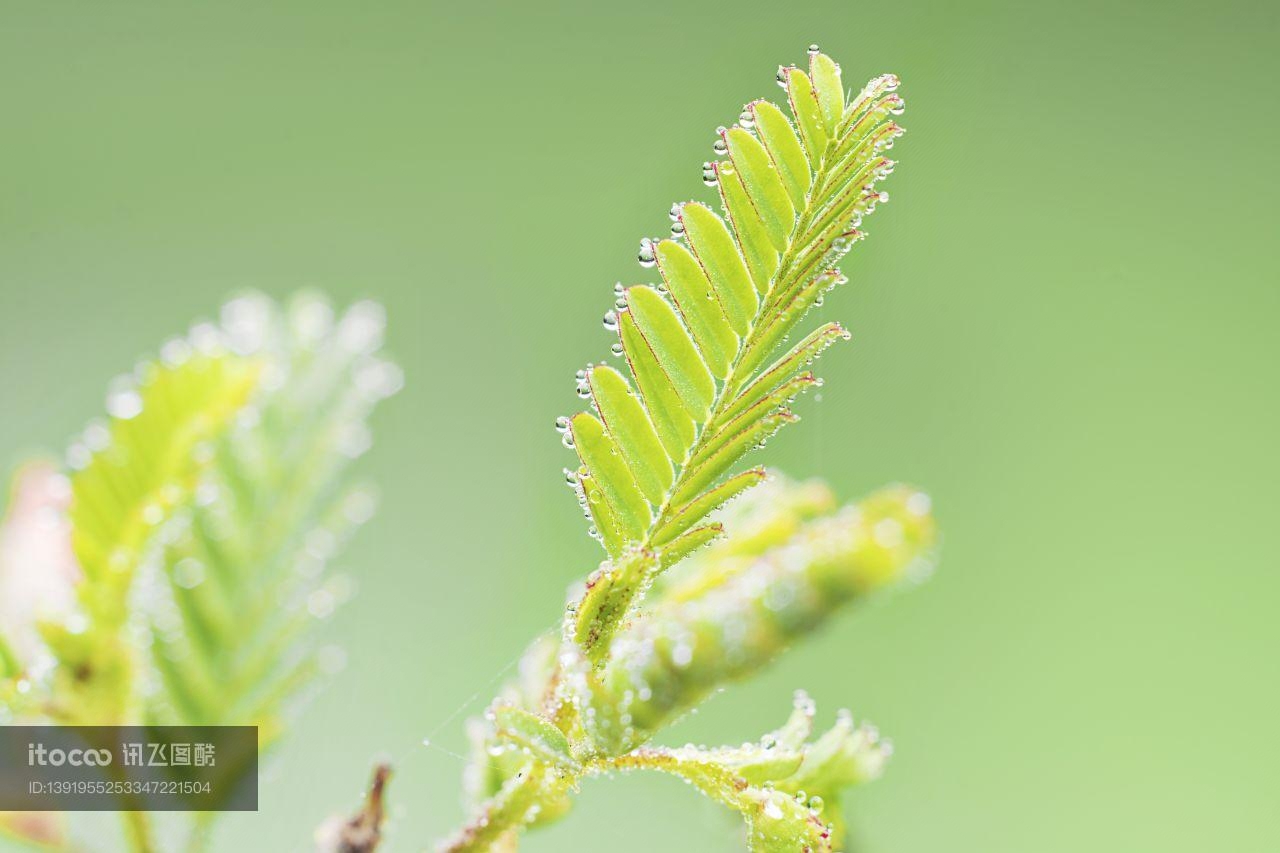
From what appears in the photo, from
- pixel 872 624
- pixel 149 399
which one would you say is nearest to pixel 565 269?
pixel 872 624

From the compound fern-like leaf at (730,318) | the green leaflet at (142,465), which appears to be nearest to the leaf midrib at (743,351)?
the compound fern-like leaf at (730,318)

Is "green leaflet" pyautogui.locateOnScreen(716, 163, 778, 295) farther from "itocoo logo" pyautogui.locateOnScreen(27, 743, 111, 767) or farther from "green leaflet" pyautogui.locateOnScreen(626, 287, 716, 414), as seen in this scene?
"itocoo logo" pyautogui.locateOnScreen(27, 743, 111, 767)

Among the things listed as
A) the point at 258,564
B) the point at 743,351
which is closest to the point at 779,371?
the point at 743,351

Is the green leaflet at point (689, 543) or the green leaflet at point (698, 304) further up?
the green leaflet at point (698, 304)

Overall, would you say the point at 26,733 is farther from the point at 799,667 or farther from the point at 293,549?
the point at 799,667

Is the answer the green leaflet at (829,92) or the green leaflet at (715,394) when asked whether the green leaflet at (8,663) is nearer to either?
the green leaflet at (715,394)

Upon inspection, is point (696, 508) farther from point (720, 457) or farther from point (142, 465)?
point (142, 465)
